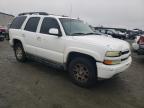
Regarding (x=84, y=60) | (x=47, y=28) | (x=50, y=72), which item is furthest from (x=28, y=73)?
(x=84, y=60)

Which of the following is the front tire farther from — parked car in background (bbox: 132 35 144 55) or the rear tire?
parked car in background (bbox: 132 35 144 55)

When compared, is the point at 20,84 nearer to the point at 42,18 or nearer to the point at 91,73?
the point at 91,73

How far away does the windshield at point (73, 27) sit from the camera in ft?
18.7

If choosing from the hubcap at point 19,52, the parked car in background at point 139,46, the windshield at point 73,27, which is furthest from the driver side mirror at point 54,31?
the parked car in background at point 139,46

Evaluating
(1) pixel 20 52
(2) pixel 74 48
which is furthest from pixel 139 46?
(1) pixel 20 52

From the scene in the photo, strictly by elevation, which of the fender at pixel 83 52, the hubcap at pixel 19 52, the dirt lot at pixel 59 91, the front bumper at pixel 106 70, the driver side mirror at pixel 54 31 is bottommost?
the dirt lot at pixel 59 91

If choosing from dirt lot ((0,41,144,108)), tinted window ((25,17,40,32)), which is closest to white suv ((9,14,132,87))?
tinted window ((25,17,40,32))

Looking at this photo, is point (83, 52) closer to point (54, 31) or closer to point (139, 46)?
point (54, 31)

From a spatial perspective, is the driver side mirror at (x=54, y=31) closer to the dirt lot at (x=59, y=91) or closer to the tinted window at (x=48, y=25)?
the tinted window at (x=48, y=25)

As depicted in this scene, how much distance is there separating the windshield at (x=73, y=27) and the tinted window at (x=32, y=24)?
1.08 meters

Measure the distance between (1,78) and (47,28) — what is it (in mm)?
2030

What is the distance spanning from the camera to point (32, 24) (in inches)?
268

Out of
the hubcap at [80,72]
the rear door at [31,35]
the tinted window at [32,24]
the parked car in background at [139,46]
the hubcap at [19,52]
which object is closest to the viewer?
the hubcap at [80,72]

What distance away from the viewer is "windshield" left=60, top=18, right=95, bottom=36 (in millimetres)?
5698
